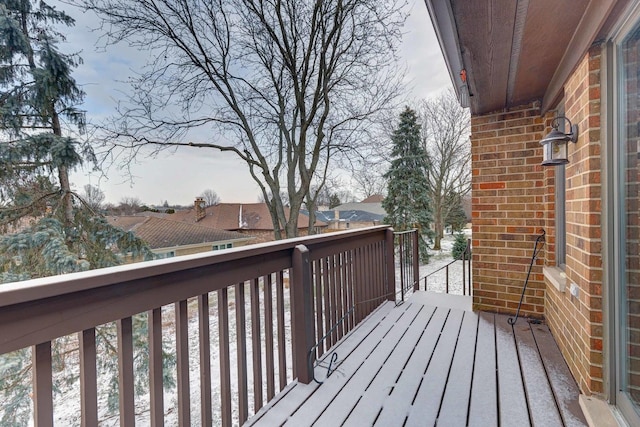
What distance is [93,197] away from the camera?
656 cm

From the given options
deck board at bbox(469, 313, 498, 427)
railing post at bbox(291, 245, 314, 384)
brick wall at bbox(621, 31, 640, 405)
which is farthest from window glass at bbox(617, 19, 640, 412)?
railing post at bbox(291, 245, 314, 384)

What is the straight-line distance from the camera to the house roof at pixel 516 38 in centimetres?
153

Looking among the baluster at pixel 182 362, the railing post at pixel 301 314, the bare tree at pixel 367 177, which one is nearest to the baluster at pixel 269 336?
the railing post at pixel 301 314

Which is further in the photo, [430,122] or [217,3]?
[430,122]

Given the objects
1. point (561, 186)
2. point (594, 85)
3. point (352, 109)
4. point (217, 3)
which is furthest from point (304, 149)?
point (594, 85)

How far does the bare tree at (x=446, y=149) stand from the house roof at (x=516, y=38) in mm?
11508

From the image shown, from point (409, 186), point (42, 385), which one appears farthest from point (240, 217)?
point (42, 385)

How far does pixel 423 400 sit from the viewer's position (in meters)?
1.92

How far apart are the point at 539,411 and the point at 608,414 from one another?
300mm

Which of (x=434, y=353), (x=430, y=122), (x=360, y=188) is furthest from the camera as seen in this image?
(x=430, y=122)

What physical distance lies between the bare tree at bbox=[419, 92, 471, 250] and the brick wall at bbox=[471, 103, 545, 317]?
10.7m

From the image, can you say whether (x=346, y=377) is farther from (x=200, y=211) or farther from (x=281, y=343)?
(x=200, y=211)

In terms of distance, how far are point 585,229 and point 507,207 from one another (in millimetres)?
1498

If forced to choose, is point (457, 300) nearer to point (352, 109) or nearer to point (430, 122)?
point (352, 109)
